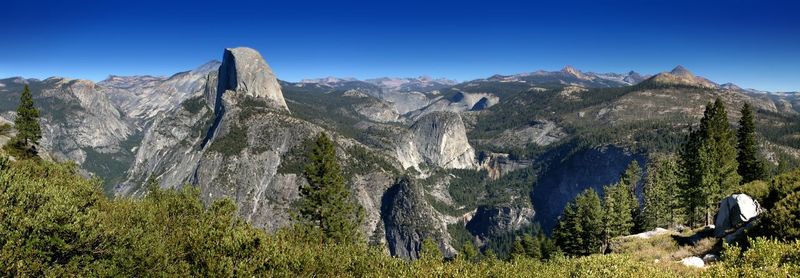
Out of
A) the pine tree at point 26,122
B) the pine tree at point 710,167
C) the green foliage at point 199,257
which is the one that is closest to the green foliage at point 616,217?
the pine tree at point 710,167

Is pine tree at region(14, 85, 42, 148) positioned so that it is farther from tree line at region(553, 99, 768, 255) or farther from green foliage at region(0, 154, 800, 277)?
tree line at region(553, 99, 768, 255)

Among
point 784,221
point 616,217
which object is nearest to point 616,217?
point 616,217

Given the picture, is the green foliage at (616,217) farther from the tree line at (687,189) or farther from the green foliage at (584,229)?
the green foliage at (584,229)

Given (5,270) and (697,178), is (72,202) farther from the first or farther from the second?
(697,178)

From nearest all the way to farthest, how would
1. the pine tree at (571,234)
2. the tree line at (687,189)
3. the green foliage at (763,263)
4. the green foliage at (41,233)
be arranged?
the green foliage at (763,263)
the green foliage at (41,233)
the tree line at (687,189)
the pine tree at (571,234)

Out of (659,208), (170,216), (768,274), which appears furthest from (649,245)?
(659,208)

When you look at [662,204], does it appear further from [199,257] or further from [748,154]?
[199,257]
